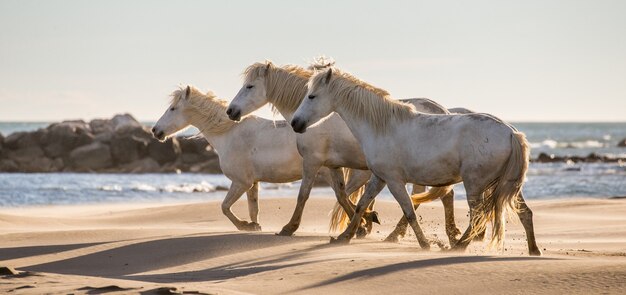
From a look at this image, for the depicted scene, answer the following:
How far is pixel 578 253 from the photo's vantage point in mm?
10086

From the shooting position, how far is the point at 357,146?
11352 millimetres

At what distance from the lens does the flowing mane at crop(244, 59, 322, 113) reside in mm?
11805

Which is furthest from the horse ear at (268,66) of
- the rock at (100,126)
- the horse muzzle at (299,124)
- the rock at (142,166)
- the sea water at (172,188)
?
the rock at (100,126)

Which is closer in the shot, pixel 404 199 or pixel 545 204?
pixel 404 199

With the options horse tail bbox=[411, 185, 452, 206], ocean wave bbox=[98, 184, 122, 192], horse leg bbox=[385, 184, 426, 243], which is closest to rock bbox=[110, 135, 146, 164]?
ocean wave bbox=[98, 184, 122, 192]

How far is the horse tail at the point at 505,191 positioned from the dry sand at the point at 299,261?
30 centimetres

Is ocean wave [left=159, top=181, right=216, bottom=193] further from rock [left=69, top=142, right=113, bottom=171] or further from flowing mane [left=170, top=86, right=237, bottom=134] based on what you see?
flowing mane [left=170, top=86, right=237, bottom=134]

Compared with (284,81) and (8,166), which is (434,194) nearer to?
(284,81)

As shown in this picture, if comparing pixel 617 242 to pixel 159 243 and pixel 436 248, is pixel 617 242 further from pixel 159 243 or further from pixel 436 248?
pixel 159 243

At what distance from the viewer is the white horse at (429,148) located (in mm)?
9156

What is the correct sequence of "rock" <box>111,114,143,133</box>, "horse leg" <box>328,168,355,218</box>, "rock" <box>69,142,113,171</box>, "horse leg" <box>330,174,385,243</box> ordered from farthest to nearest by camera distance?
1. "rock" <box>111,114,143,133</box>
2. "rock" <box>69,142,113,171</box>
3. "horse leg" <box>328,168,355,218</box>
4. "horse leg" <box>330,174,385,243</box>

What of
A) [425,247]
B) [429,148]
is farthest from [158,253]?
[429,148]

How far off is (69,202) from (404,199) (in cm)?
1585

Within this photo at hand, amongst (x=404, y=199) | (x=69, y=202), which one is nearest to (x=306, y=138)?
(x=404, y=199)
